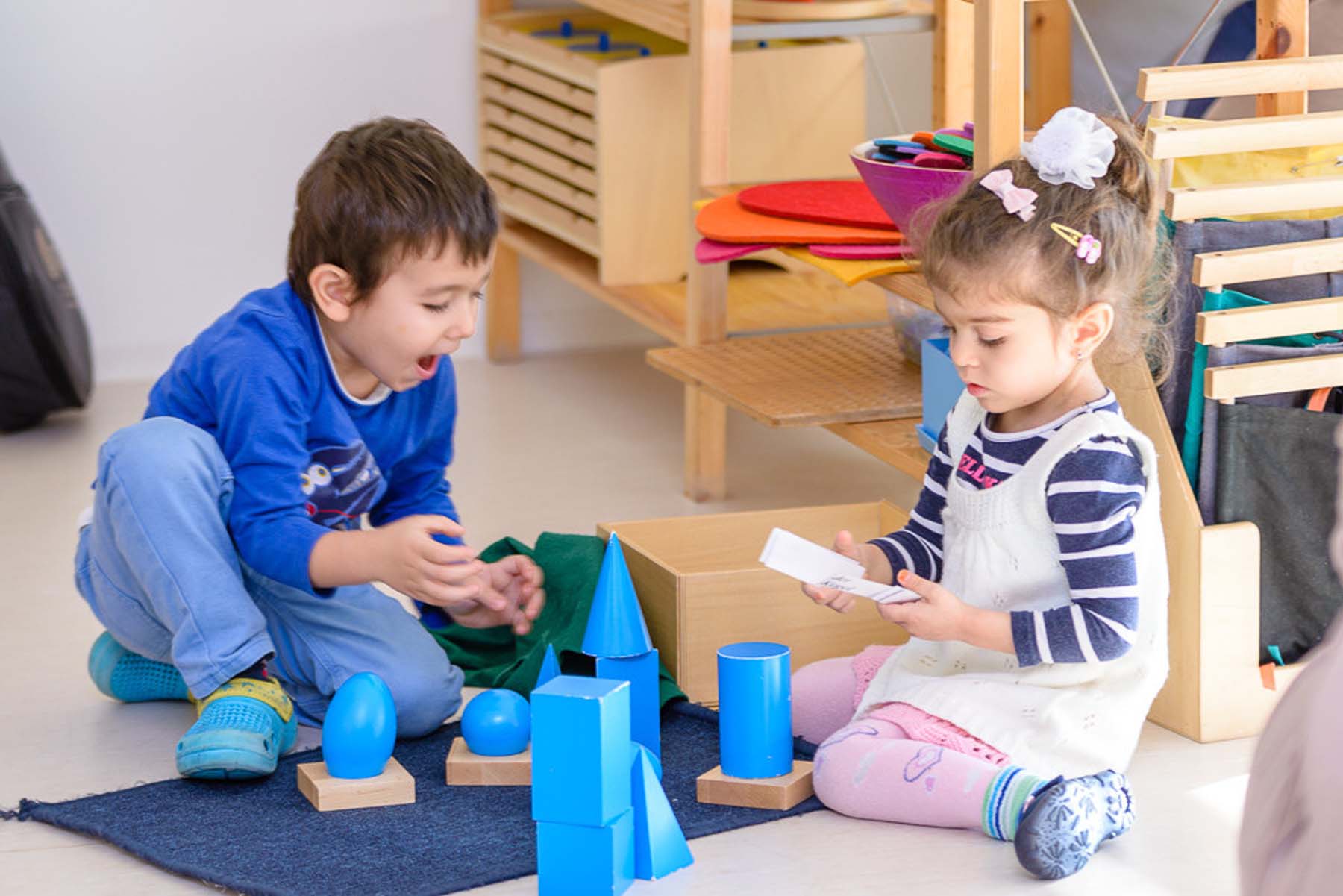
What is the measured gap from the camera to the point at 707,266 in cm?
213

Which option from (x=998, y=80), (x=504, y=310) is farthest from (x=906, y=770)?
(x=504, y=310)

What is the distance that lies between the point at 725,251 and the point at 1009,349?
604 millimetres

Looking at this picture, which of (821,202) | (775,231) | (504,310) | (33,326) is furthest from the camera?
(504,310)

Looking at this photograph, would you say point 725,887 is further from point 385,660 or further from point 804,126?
point 804,126

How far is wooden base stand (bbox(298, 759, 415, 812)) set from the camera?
1.30 meters

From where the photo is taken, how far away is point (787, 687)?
130 cm

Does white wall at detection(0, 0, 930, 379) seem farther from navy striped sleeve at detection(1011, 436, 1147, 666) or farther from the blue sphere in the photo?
navy striped sleeve at detection(1011, 436, 1147, 666)

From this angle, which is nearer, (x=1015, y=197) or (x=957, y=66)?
(x=1015, y=197)

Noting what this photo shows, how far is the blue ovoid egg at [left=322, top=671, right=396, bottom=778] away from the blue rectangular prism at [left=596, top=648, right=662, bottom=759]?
168 mm

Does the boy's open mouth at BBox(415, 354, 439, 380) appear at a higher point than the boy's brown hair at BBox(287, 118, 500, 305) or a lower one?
lower

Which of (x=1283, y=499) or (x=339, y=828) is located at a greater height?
(x=1283, y=499)

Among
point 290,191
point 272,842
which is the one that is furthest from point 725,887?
point 290,191

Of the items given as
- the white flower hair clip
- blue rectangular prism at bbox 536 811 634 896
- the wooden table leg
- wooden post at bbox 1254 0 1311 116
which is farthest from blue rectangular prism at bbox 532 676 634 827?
the wooden table leg

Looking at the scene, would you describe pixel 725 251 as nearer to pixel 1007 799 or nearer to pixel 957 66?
pixel 957 66
